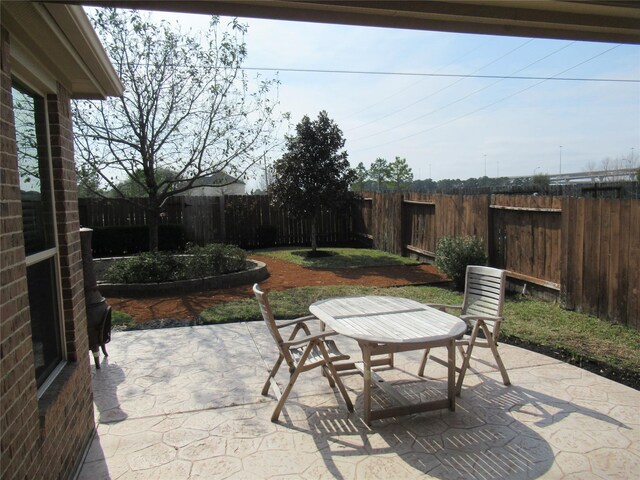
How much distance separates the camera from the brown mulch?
23.4 ft

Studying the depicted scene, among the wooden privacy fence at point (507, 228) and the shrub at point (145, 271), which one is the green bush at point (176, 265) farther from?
the wooden privacy fence at point (507, 228)

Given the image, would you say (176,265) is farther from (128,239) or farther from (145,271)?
(128,239)

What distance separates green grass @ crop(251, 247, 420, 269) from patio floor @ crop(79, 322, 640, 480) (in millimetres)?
6674

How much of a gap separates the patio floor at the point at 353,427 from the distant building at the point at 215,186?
5.90 m

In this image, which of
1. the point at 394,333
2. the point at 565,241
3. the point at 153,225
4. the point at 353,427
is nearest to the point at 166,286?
the point at 153,225

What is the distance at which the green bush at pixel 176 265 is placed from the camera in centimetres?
854

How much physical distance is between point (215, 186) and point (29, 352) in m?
7.98

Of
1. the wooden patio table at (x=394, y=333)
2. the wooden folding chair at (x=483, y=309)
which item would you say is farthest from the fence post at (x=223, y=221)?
the wooden folding chair at (x=483, y=309)

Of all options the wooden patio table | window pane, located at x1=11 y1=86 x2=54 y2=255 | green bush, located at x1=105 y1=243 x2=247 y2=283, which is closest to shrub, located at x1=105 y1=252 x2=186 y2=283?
green bush, located at x1=105 y1=243 x2=247 y2=283

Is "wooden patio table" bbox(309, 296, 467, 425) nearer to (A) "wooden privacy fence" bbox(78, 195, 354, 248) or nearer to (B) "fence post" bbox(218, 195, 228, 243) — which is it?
(A) "wooden privacy fence" bbox(78, 195, 354, 248)

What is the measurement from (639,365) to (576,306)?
6.80 ft

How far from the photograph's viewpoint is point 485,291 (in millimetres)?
4348

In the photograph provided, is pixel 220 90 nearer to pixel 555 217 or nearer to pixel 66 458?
pixel 555 217

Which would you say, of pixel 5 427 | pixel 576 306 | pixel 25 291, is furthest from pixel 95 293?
pixel 576 306
